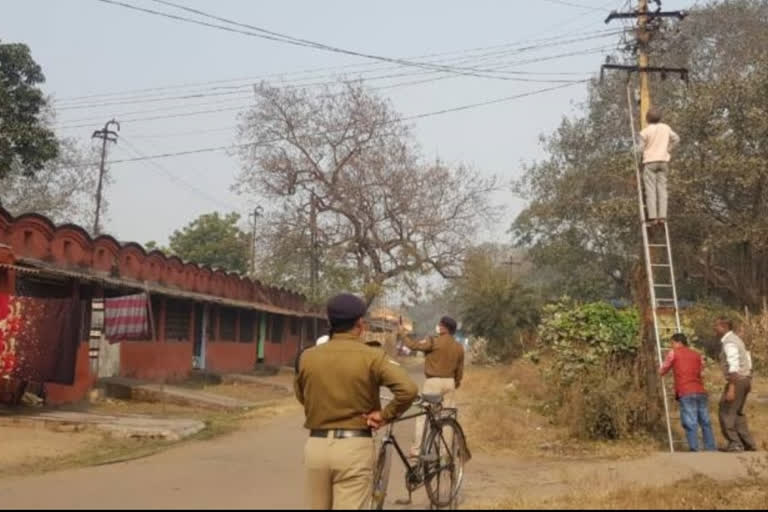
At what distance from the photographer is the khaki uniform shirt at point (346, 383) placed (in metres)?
4.73

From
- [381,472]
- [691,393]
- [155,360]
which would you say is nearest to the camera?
[381,472]

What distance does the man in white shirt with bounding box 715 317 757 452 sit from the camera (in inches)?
426

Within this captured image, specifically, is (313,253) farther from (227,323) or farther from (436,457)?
(436,457)

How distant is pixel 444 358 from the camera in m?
9.55

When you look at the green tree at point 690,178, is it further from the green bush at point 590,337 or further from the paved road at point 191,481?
the paved road at point 191,481

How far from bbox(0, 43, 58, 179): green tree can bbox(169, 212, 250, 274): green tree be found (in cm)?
3246

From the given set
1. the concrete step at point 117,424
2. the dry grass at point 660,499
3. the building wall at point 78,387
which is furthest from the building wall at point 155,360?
the dry grass at point 660,499

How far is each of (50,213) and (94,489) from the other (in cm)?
3973

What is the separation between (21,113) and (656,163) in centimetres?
1794

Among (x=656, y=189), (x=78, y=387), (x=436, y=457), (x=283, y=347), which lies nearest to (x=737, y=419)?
(x=656, y=189)

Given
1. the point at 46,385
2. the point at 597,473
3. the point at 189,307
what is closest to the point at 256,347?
the point at 189,307

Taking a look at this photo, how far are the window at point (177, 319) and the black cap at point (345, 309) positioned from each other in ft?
63.7

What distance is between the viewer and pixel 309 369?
4836 millimetres

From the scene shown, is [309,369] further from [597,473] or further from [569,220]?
[569,220]
